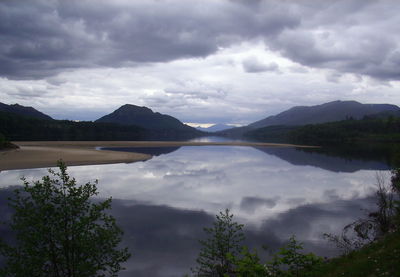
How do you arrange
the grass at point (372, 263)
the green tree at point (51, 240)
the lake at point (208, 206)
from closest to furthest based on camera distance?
the green tree at point (51, 240) → the grass at point (372, 263) → the lake at point (208, 206)

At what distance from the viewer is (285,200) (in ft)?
103

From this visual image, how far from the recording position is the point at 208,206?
2808 cm

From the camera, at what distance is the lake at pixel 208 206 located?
1836 cm

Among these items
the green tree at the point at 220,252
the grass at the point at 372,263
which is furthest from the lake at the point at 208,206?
the grass at the point at 372,263

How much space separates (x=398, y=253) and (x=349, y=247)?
732 centimetres

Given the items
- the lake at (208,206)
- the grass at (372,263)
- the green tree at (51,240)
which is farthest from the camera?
the lake at (208,206)

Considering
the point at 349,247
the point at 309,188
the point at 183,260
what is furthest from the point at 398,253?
the point at 309,188

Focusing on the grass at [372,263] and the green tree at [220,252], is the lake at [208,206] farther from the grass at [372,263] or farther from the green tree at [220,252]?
the grass at [372,263]

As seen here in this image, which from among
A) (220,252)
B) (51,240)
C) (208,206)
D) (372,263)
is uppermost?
(51,240)

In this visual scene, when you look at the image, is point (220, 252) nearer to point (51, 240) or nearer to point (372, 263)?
point (372, 263)

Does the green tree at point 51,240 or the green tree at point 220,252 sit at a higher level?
the green tree at point 51,240

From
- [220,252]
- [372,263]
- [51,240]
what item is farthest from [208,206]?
[51,240]

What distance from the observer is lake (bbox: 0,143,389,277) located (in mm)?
18359

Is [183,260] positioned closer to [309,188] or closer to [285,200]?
[285,200]
